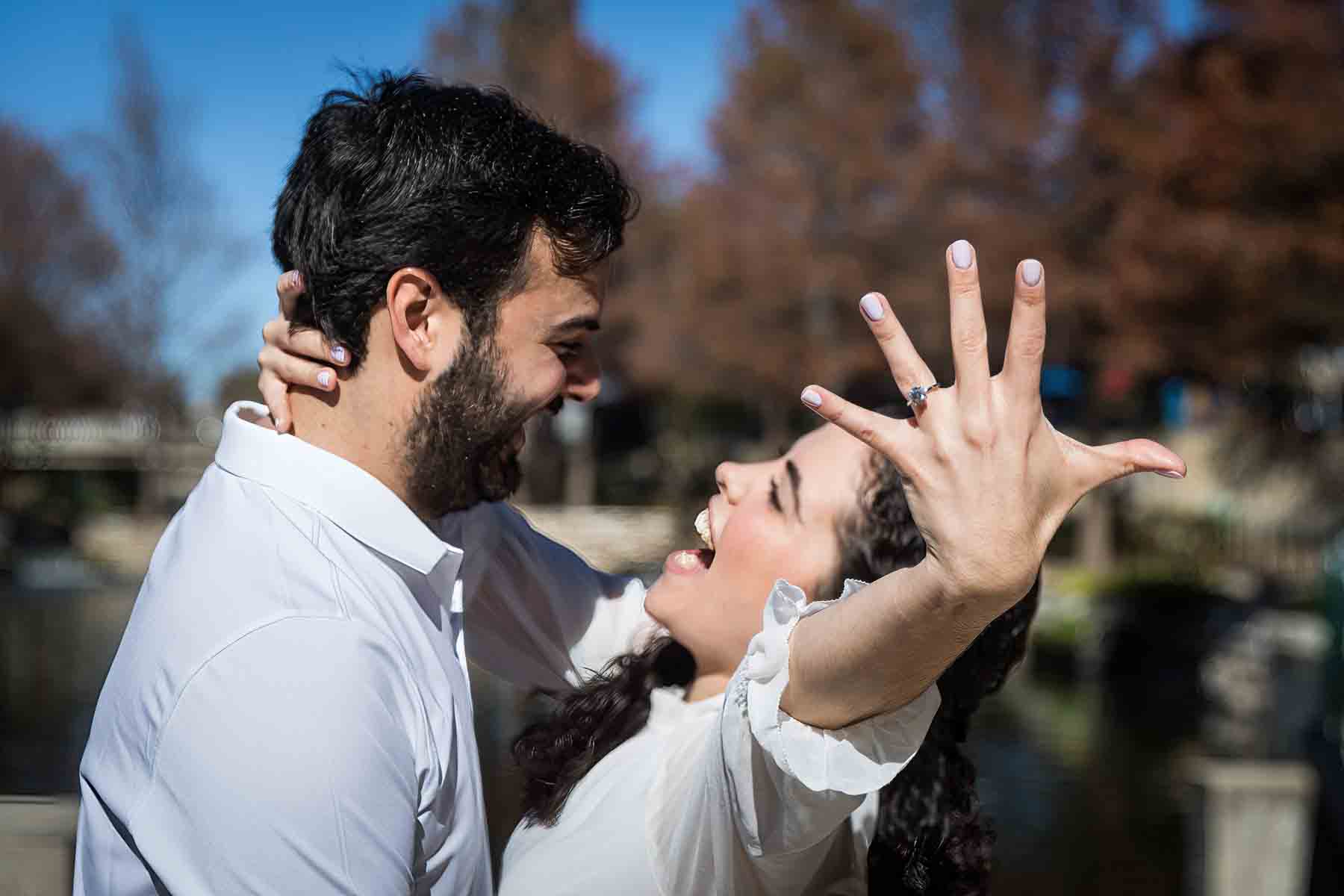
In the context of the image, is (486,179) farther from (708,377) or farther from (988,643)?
(708,377)

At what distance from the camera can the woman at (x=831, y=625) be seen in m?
1.19

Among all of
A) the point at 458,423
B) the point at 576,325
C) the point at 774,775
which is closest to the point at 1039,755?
the point at 576,325

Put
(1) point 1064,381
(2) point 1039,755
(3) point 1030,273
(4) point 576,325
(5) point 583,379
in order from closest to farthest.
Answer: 1. (3) point 1030,273
2. (4) point 576,325
3. (5) point 583,379
4. (2) point 1039,755
5. (1) point 1064,381

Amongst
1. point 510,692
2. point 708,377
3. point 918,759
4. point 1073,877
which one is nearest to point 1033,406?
point 918,759

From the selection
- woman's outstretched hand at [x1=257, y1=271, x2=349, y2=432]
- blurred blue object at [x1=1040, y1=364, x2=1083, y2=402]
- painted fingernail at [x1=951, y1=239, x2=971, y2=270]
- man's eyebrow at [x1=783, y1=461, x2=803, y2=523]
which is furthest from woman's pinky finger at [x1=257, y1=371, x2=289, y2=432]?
blurred blue object at [x1=1040, y1=364, x2=1083, y2=402]

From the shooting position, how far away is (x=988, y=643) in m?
2.00

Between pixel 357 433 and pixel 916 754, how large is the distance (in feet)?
3.36

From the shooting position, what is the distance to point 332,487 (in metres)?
1.65

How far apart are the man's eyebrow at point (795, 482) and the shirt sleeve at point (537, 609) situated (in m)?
0.56

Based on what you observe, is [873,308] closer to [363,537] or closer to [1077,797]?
[363,537]

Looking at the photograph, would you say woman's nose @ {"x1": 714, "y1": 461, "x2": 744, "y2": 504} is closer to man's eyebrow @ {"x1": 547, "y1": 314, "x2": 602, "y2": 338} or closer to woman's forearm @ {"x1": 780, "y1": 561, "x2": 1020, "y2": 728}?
man's eyebrow @ {"x1": 547, "y1": 314, "x2": 602, "y2": 338}

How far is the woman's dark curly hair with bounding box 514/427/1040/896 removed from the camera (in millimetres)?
1901

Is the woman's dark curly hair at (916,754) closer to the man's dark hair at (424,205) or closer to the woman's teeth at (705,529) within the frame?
the woman's teeth at (705,529)

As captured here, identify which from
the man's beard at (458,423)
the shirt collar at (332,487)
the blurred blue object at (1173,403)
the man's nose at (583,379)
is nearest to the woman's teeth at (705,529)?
the man's nose at (583,379)
